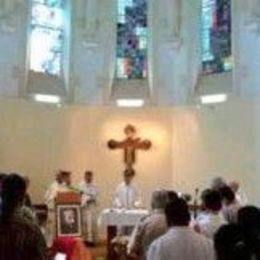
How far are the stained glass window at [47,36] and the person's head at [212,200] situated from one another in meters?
10.3

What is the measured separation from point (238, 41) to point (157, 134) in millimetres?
2826

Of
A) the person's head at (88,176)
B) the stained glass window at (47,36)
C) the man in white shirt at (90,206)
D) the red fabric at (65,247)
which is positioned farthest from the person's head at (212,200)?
the stained glass window at (47,36)

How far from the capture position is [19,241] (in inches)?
147

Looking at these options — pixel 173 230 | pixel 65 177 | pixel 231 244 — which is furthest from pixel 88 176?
pixel 231 244

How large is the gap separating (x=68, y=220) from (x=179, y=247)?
290cm

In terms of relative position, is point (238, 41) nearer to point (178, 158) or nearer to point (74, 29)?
point (178, 158)

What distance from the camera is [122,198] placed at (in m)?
12.9

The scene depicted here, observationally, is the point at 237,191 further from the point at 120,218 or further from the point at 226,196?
the point at 226,196

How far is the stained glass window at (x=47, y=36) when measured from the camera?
15.1 meters

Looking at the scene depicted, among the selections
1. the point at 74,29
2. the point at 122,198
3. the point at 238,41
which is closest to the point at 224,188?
the point at 122,198

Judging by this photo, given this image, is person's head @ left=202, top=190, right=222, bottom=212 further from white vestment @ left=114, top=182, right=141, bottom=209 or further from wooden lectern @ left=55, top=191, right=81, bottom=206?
white vestment @ left=114, top=182, right=141, bottom=209

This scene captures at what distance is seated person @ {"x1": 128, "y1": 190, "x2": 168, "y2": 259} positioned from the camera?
5309 mm

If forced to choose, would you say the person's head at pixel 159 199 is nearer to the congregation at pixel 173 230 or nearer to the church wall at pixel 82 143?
the congregation at pixel 173 230

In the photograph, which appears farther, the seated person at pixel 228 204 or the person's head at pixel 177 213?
the seated person at pixel 228 204
